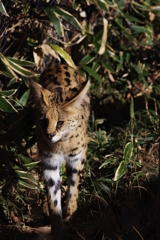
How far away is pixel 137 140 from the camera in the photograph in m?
4.90

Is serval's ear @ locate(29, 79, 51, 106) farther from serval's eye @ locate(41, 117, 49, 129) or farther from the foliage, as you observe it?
the foliage

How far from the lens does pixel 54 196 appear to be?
4.05 metres

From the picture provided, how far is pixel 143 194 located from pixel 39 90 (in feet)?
4.96

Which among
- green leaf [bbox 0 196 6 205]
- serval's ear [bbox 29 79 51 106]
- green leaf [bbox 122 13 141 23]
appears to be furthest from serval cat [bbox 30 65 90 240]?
green leaf [bbox 122 13 141 23]

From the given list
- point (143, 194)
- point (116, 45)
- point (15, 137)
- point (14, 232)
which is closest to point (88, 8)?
point (116, 45)

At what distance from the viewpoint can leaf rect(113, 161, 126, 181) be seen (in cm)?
420

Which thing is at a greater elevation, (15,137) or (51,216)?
(15,137)

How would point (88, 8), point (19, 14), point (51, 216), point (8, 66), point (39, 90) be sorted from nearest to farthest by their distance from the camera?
point (39, 90), point (51, 216), point (8, 66), point (19, 14), point (88, 8)

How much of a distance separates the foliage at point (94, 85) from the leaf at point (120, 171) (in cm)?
1

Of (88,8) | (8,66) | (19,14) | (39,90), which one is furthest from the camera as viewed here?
(88,8)

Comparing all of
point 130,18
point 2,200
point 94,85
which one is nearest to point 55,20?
point 130,18

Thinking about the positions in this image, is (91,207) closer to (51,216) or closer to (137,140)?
(51,216)

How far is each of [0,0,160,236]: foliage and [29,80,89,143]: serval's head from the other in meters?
0.50

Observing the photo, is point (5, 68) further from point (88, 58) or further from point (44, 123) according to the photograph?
point (88, 58)
